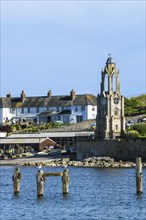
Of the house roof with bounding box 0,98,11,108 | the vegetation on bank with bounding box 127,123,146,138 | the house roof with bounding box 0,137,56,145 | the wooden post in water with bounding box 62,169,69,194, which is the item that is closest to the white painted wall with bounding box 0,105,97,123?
the house roof with bounding box 0,98,11,108

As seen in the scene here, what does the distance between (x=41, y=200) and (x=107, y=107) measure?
56723 mm

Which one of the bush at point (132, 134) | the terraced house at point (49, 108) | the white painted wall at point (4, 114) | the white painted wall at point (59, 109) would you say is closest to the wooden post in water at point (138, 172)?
the bush at point (132, 134)

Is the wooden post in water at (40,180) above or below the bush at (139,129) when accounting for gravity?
below

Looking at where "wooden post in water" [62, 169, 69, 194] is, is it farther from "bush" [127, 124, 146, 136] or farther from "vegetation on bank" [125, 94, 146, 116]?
"vegetation on bank" [125, 94, 146, 116]

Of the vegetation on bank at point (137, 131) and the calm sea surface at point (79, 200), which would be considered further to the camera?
the vegetation on bank at point (137, 131)

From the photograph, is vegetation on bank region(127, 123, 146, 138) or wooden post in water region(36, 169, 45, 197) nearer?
wooden post in water region(36, 169, 45, 197)

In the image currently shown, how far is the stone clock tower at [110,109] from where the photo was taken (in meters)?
134

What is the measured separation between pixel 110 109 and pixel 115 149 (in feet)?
22.3

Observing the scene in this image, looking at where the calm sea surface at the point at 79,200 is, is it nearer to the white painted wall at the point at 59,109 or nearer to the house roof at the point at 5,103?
the white painted wall at the point at 59,109

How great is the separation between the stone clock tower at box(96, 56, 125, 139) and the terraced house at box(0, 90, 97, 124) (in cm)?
4491

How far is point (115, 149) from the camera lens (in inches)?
5123

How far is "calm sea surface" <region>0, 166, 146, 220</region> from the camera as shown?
229 ft

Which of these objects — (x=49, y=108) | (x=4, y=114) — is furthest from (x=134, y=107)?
(x=4, y=114)

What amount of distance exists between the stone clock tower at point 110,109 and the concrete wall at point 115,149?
2.52 metres
